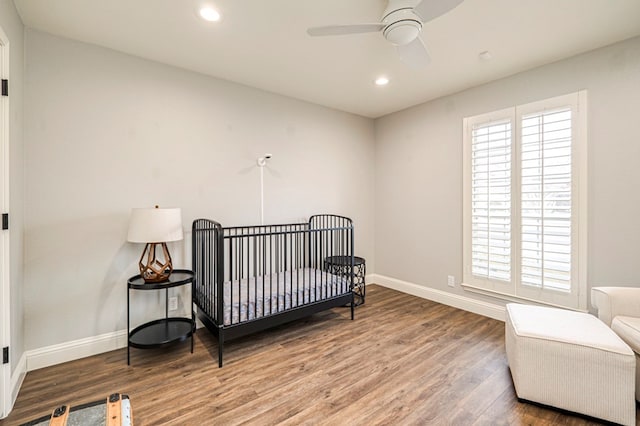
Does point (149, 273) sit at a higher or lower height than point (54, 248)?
lower

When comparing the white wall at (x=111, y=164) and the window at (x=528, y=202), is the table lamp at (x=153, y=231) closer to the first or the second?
the white wall at (x=111, y=164)

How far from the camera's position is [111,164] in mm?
2516

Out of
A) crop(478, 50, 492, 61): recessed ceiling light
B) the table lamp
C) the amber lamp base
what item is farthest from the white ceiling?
the amber lamp base

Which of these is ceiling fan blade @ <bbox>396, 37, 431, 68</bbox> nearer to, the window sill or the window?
the window

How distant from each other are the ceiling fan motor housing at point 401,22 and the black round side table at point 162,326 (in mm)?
2425

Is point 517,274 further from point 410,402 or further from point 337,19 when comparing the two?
point 337,19

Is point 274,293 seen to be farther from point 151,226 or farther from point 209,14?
point 209,14

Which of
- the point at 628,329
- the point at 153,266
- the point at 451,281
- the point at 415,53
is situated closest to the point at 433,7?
the point at 415,53

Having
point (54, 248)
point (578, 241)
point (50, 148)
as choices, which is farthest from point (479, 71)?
point (54, 248)

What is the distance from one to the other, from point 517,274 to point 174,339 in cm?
331

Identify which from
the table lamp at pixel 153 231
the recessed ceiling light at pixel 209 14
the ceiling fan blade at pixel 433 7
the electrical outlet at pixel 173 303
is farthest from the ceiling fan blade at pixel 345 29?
the electrical outlet at pixel 173 303

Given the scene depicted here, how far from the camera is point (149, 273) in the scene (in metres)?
2.45

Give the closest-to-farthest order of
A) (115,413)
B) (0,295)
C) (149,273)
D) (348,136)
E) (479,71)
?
(115,413) < (0,295) < (149,273) < (479,71) < (348,136)

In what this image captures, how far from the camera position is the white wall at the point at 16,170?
188 cm
